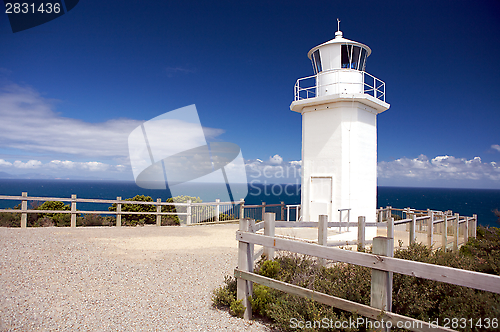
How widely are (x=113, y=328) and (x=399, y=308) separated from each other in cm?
328

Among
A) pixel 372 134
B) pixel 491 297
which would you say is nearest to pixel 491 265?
pixel 491 297

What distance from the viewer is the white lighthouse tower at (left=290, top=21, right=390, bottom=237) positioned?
1030 centimetres

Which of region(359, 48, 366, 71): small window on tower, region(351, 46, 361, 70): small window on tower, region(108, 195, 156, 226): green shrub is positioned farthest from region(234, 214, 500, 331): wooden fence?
region(108, 195, 156, 226): green shrub

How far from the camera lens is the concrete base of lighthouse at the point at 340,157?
1030 centimetres

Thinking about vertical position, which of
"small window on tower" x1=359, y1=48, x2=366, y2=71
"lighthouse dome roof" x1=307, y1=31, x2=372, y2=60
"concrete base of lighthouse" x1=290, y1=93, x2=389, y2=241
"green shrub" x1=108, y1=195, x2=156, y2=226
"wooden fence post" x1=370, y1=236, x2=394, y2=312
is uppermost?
"lighthouse dome roof" x1=307, y1=31, x2=372, y2=60

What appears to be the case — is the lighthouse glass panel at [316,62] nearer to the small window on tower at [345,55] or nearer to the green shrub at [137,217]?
the small window on tower at [345,55]

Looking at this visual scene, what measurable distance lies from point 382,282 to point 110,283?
4357 millimetres

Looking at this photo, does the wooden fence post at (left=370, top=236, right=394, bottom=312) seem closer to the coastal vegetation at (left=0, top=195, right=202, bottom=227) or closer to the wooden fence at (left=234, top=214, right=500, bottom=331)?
the wooden fence at (left=234, top=214, right=500, bottom=331)

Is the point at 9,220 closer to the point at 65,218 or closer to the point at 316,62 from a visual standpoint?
the point at 65,218

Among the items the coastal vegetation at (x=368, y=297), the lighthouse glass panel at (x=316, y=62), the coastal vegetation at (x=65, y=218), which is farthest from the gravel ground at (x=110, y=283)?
the lighthouse glass panel at (x=316, y=62)

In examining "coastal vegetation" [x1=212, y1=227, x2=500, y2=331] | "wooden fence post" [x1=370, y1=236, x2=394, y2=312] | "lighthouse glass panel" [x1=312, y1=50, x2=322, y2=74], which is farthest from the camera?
"lighthouse glass panel" [x1=312, y1=50, x2=322, y2=74]

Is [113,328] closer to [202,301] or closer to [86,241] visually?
[202,301]

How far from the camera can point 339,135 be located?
10.4 metres

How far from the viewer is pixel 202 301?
14.0 feet
